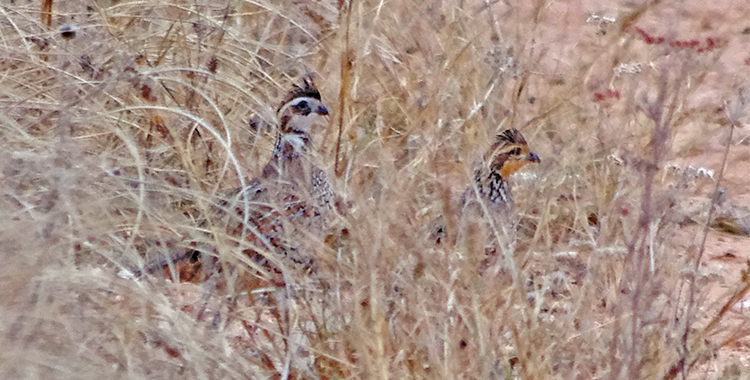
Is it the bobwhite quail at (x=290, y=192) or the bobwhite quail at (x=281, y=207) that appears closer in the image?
the bobwhite quail at (x=281, y=207)

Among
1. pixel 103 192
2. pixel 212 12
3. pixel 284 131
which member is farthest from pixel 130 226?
pixel 212 12

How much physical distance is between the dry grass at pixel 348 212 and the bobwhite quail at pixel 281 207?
99 mm

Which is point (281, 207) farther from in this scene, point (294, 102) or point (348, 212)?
point (294, 102)

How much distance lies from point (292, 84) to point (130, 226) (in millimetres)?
1805

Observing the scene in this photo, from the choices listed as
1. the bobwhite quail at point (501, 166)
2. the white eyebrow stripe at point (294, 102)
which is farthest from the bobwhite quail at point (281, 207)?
the bobwhite quail at point (501, 166)

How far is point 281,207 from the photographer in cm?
312

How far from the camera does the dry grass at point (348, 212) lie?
92.7 inches

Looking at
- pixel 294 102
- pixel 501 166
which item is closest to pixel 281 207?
pixel 294 102

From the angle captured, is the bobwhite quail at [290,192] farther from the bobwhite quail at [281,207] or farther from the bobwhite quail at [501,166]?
the bobwhite quail at [501,166]

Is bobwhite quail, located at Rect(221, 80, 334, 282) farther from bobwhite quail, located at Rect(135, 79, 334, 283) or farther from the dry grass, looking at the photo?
the dry grass

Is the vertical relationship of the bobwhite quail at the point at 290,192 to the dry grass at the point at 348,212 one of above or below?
below

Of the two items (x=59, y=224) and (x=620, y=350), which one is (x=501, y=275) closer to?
(x=620, y=350)

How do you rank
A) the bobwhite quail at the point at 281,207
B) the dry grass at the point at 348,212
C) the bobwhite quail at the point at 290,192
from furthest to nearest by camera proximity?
the bobwhite quail at the point at 290,192
the bobwhite quail at the point at 281,207
the dry grass at the point at 348,212

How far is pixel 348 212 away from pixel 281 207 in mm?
358
